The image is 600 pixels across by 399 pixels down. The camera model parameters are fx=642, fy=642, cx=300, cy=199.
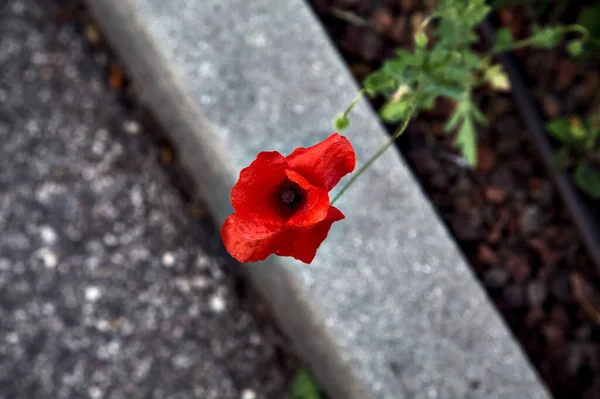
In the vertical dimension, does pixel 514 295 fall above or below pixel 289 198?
below

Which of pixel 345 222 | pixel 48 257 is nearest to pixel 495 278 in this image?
pixel 345 222

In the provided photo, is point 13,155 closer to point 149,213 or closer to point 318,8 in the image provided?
point 149,213

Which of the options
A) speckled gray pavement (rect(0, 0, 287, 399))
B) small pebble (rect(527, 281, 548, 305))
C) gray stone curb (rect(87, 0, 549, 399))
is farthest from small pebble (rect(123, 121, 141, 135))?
small pebble (rect(527, 281, 548, 305))

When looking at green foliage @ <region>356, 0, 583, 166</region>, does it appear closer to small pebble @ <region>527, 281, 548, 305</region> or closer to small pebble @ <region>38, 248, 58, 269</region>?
small pebble @ <region>527, 281, 548, 305</region>

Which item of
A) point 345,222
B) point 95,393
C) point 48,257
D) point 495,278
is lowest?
point 495,278

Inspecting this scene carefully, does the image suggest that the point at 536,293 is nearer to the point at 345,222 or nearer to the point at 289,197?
the point at 345,222

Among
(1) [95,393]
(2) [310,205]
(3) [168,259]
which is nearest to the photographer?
(2) [310,205]

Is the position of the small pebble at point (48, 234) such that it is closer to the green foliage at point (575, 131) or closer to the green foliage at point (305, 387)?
the green foliage at point (305, 387)
